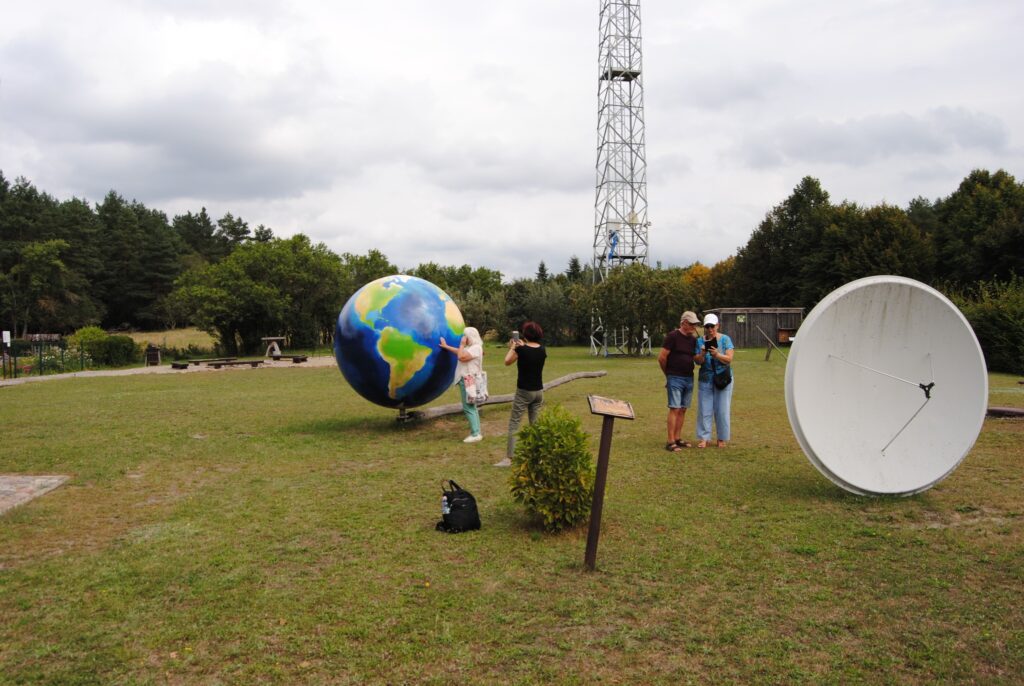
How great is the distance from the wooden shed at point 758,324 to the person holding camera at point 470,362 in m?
35.4

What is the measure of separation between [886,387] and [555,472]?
4180 mm

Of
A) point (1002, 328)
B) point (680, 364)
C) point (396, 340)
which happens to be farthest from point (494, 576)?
point (1002, 328)

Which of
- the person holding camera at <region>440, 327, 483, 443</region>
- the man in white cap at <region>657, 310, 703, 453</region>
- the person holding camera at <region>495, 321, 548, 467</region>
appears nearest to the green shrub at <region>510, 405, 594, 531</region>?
the person holding camera at <region>495, 321, 548, 467</region>

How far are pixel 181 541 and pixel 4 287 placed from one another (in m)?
65.2

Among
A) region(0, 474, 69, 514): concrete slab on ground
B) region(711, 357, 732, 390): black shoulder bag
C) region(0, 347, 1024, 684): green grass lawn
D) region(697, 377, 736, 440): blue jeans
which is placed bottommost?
region(0, 347, 1024, 684): green grass lawn

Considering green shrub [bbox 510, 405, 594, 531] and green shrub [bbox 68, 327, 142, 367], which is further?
green shrub [bbox 68, 327, 142, 367]

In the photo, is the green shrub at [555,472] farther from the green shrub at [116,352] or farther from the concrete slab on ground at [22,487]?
the green shrub at [116,352]

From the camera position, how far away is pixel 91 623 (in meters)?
4.73

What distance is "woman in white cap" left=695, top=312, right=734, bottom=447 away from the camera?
397 inches

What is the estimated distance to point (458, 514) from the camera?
6.69 m

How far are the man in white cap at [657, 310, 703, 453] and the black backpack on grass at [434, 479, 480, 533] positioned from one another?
4.60 m

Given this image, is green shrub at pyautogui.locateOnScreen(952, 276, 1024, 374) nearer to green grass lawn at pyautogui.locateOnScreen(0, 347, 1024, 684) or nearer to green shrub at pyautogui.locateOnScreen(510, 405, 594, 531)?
green grass lawn at pyautogui.locateOnScreen(0, 347, 1024, 684)

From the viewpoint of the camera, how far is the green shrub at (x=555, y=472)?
654 centimetres

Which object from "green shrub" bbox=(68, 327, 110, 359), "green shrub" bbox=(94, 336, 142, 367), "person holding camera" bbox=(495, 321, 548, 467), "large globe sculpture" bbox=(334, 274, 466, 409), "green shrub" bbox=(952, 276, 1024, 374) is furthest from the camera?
"green shrub" bbox=(94, 336, 142, 367)
